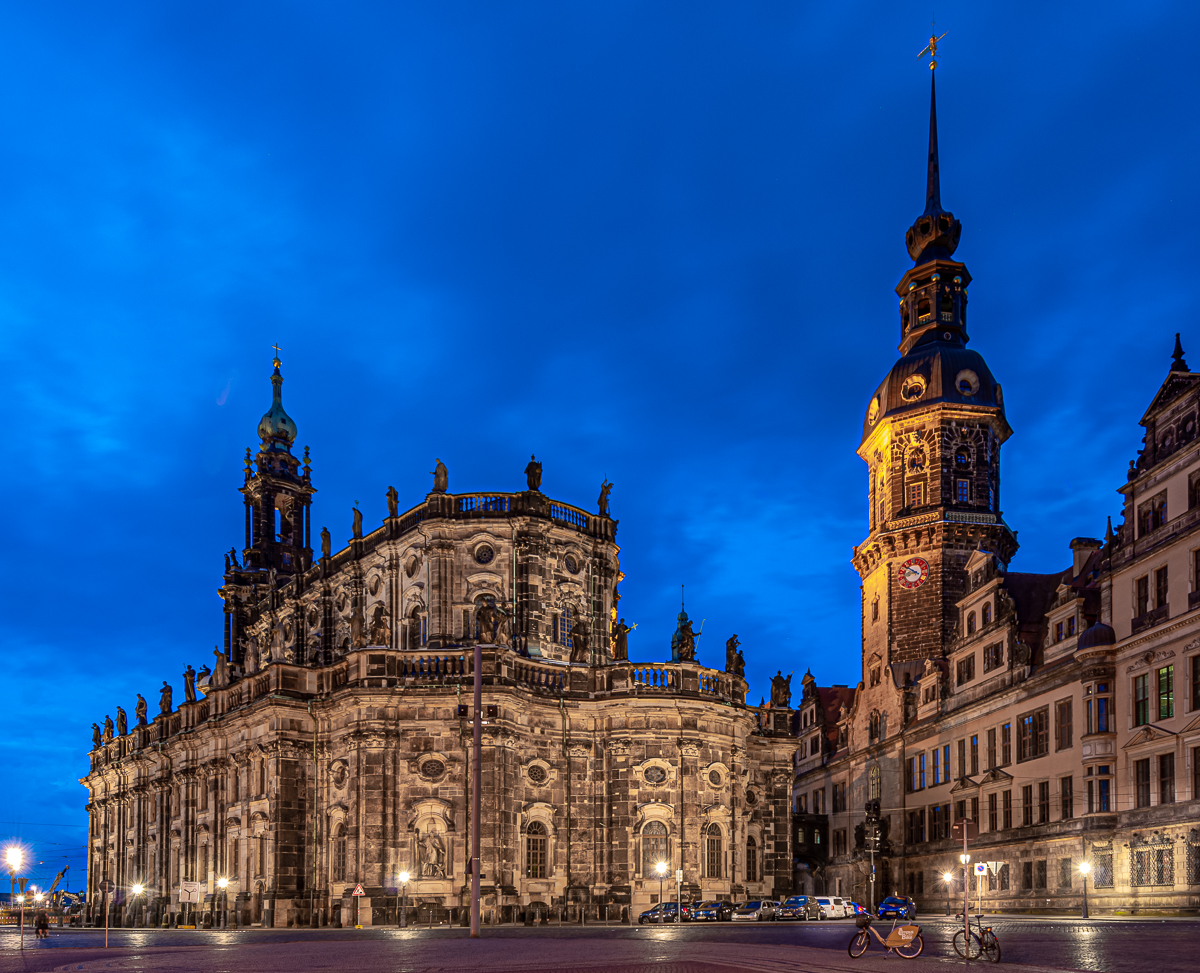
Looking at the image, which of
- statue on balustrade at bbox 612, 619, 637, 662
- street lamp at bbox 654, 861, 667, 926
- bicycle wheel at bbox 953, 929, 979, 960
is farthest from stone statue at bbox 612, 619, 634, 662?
bicycle wheel at bbox 953, 929, 979, 960

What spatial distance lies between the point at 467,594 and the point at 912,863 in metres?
30.2

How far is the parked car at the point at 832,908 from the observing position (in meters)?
58.6

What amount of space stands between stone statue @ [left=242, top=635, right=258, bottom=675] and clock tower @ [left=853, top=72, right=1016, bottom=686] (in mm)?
39054

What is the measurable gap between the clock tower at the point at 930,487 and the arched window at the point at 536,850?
28185 mm

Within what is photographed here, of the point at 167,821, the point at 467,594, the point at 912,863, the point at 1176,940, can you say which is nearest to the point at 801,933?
the point at 1176,940

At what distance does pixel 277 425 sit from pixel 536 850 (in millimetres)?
47052

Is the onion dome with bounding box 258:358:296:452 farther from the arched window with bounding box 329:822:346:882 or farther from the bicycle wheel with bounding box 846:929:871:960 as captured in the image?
the bicycle wheel with bounding box 846:929:871:960

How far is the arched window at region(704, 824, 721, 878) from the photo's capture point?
191 feet

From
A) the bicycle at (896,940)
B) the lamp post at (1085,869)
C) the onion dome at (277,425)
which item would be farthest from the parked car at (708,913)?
the onion dome at (277,425)

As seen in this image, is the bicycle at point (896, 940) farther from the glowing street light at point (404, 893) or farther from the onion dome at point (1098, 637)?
the glowing street light at point (404, 893)

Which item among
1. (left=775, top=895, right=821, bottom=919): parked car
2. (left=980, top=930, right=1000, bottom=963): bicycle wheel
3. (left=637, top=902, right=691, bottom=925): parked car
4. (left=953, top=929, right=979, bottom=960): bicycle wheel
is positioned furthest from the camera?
(left=775, top=895, right=821, bottom=919): parked car

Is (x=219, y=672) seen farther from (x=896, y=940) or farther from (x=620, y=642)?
(x=896, y=940)

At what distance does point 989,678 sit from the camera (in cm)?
6334

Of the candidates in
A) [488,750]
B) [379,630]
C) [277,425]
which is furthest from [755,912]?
[277,425]
